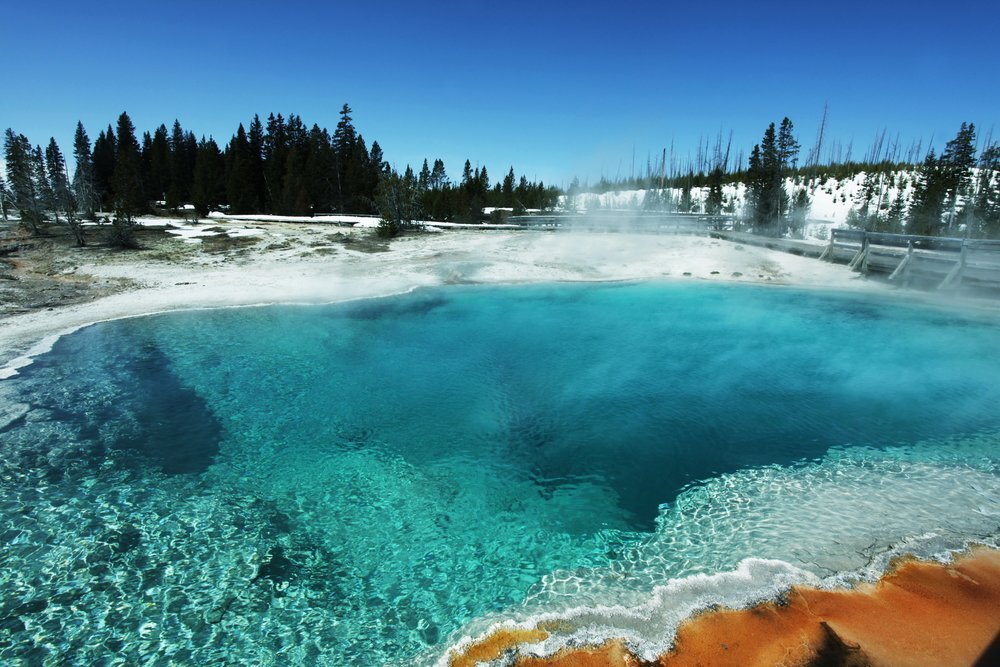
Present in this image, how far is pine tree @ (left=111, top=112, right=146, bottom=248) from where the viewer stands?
25906 millimetres

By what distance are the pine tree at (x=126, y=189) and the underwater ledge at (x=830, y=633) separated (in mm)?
29850

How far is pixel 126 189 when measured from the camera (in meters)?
34.1

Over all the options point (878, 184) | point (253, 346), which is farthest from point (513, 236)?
point (878, 184)

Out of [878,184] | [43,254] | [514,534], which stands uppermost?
[878,184]

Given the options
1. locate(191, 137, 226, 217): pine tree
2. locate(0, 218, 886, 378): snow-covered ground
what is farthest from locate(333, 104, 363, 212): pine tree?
locate(0, 218, 886, 378): snow-covered ground

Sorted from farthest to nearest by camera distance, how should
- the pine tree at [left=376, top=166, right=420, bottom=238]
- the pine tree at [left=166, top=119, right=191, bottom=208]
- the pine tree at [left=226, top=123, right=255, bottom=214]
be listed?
the pine tree at [left=166, top=119, right=191, bottom=208] < the pine tree at [left=226, top=123, right=255, bottom=214] < the pine tree at [left=376, top=166, right=420, bottom=238]

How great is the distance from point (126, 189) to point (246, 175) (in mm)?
20304

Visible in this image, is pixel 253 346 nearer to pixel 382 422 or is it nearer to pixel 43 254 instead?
pixel 382 422

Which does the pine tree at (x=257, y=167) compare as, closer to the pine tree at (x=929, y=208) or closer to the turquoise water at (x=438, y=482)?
the turquoise water at (x=438, y=482)

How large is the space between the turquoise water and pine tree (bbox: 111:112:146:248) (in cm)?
1546

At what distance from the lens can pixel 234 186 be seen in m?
51.1

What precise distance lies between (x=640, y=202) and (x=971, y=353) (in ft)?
224

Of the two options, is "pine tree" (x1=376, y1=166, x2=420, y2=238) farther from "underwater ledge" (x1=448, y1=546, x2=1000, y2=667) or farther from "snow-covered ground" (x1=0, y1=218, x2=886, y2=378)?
"underwater ledge" (x1=448, y1=546, x2=1000, y2=667)

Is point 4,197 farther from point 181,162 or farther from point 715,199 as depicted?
point 715,199
